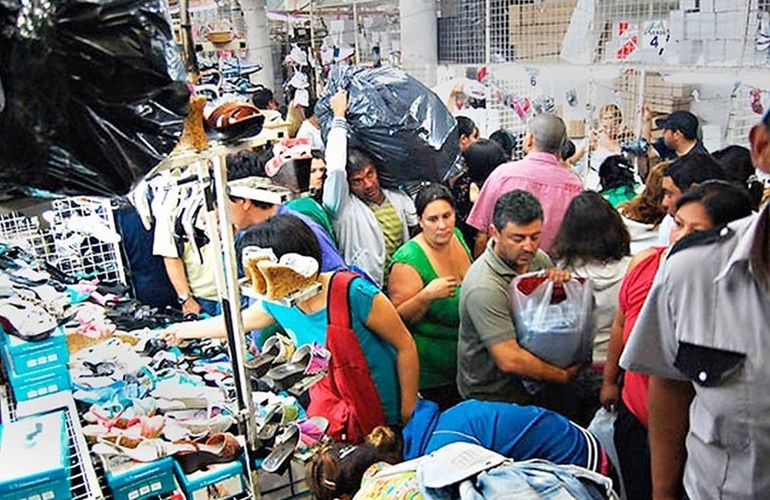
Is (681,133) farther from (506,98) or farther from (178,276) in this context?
(178,276)

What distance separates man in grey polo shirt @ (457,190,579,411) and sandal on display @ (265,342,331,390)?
0.65m

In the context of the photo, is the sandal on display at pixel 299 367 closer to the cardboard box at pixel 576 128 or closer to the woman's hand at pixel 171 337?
the woman's hand at pixel 171 337

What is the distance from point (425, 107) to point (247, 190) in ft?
5.35

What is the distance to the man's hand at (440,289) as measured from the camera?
2416 mm

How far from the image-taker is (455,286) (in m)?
2.48

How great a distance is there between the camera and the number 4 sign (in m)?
3.87

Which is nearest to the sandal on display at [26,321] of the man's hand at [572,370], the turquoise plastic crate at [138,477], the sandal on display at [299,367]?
the turquoise plastic crate at [138,477]

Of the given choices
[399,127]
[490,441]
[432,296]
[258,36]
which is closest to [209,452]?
[490,441]

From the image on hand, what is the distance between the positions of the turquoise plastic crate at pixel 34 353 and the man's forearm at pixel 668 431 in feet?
4.57

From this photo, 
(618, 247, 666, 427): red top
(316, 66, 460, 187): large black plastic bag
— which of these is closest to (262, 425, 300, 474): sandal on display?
(618, 247, 666, 427): red top

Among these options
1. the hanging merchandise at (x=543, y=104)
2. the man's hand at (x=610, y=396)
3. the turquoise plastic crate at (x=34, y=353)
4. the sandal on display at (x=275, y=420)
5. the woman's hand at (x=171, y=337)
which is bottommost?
the man's hand at (x=610, y=396)

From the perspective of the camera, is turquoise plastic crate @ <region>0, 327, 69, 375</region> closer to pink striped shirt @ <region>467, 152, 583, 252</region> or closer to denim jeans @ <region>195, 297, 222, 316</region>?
denim jeans @ <region>195, 297, 222, 316</region>

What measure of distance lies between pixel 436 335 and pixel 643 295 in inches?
33.6

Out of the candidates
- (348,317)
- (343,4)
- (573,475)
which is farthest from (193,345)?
(343,4)
